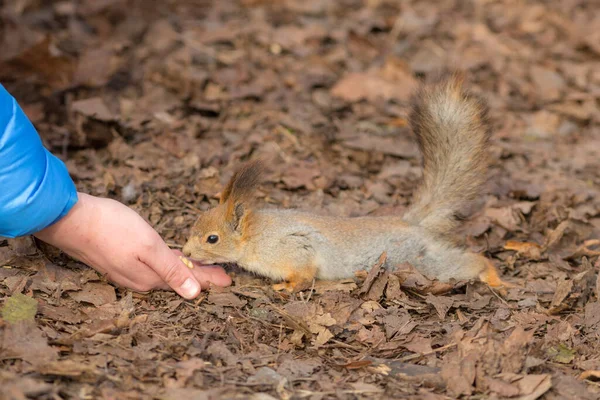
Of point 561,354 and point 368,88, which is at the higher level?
point 561,354

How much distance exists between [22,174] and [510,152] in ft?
17.2

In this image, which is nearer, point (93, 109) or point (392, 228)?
point (392, 228)

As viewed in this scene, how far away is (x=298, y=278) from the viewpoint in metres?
5.39

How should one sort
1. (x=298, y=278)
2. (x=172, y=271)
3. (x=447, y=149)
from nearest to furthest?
1. (x=172, y=271)
2. (x=298, y=278)
3. (x=447, y=149)

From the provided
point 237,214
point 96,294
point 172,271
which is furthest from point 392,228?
point 96,294

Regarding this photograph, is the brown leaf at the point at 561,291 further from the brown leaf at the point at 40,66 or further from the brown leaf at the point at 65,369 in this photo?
the brown leaf at the point at 40,66

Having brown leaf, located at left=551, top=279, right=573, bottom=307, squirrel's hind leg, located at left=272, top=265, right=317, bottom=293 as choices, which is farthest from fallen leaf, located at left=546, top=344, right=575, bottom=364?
squirrel's hind leg, located at left=272, top=265, right=317, bottom=293

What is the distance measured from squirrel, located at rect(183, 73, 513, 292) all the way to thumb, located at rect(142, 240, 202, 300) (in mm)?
475

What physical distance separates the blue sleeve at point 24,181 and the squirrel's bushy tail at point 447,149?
274 cm

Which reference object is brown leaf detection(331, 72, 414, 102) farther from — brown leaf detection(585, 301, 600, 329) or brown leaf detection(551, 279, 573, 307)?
brown leaf detection(585, 301, 600, 329)

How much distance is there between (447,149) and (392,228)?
786 millimetres

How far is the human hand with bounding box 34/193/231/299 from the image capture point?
4.58 m

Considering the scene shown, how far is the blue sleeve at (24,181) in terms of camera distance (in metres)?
4.14

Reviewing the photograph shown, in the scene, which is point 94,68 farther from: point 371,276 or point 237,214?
point 371,276
